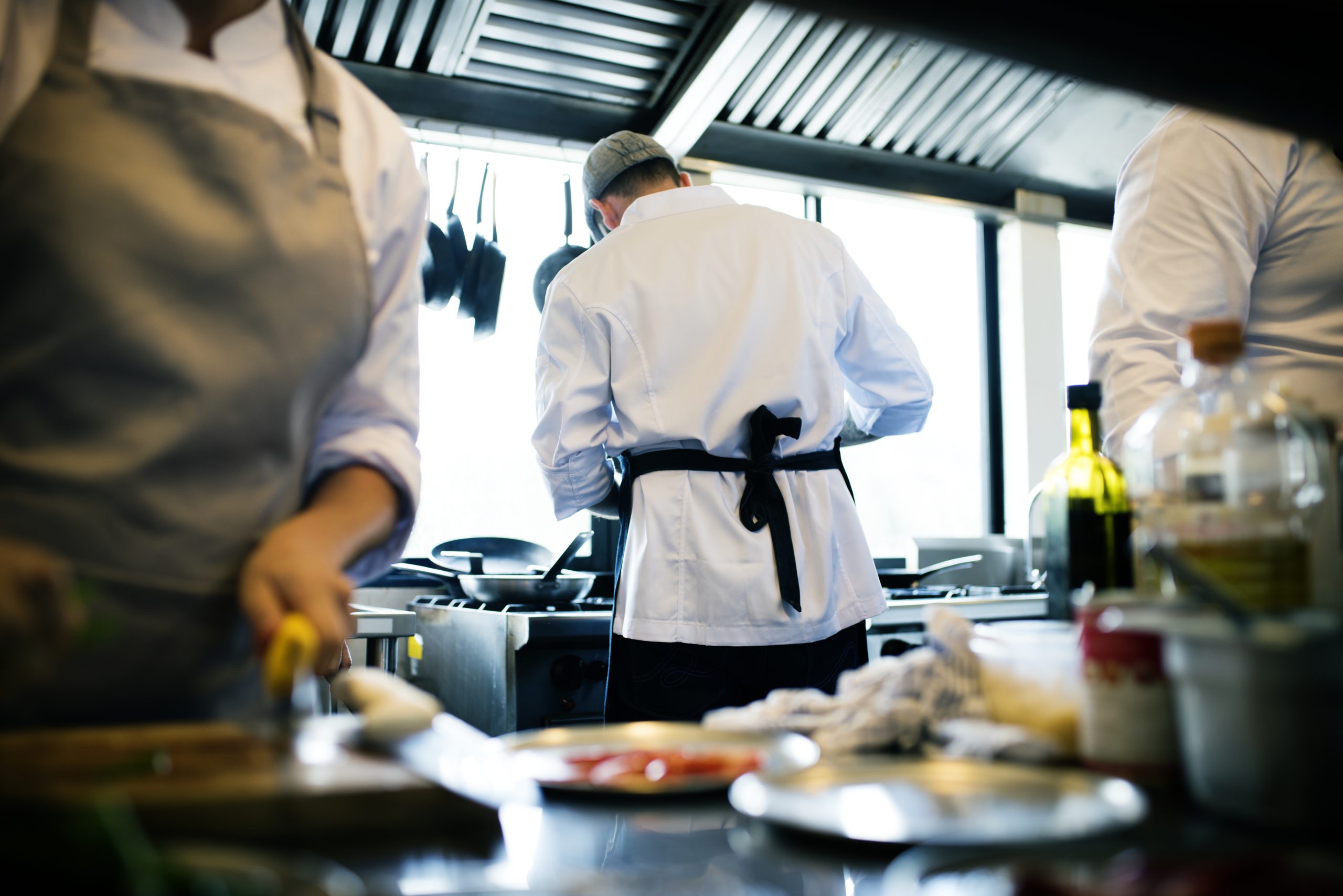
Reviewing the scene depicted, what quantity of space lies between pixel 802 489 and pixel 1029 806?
123 centimetres

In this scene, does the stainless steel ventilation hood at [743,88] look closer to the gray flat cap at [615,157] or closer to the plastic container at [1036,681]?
the gray flat cap at [615,157]

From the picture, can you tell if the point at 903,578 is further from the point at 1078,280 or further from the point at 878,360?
the point at 1078,280

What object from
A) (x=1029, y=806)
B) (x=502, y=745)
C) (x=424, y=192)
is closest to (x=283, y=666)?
(x=502, y=745)

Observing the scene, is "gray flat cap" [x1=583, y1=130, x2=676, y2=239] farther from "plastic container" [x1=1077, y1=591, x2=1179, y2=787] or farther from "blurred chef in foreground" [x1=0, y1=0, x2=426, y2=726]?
"plastic container" [x1=1077, y1=591, x2=1179, y2=787]

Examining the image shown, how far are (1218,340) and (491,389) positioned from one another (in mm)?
2475

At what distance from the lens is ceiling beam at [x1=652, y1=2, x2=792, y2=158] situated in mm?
2432

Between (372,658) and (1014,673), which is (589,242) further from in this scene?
(1014,673)

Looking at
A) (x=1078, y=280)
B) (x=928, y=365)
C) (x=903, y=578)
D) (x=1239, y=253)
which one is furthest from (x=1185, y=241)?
(x=1078, y=280)

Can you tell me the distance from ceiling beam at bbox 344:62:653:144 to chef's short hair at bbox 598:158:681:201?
83 centimetres

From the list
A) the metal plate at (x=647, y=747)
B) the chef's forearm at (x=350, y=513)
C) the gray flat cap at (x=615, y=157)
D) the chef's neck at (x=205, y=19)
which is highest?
the gray flat cap at (x=615, y=157)

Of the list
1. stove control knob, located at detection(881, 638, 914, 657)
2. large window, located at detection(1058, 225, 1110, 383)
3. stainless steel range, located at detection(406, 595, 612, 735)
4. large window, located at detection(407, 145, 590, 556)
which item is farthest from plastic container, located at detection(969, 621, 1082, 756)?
large window, located at detection(1058, 225, 1110, 383)

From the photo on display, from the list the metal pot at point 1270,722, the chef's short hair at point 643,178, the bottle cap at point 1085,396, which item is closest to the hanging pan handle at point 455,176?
the chef's short hair at point 643,178

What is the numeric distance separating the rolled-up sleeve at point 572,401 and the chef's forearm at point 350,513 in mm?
899

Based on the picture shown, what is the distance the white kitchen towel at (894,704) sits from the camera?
0.73 m
